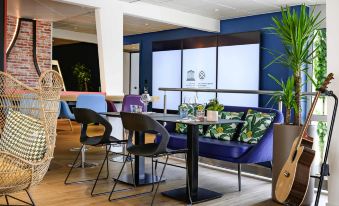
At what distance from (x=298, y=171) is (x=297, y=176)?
0.04 metres

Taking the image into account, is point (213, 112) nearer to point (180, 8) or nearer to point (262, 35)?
point (180, 8)

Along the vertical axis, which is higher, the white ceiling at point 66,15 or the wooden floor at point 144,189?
the white ceiling at point 66,15

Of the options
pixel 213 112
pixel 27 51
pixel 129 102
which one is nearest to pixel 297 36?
pixel 213 112

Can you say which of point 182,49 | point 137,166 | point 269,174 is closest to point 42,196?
point 137,166

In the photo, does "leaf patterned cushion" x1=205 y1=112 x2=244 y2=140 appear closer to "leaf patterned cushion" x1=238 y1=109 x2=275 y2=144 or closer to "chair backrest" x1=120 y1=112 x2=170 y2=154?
"leaf patterned cushion" x1=238 y1=109 x2=275 y2=144

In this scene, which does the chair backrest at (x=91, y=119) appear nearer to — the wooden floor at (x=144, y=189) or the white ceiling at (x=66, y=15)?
the wooden floor at (x=144, y=189)

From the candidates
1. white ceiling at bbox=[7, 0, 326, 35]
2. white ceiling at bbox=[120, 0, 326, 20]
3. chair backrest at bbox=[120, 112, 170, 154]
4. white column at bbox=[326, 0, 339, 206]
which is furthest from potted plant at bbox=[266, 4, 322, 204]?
white ceiling at bbox=[120, 0, 326, 20]

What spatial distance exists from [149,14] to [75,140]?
319cm

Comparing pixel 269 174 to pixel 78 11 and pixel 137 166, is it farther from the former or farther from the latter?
pixel 78 11

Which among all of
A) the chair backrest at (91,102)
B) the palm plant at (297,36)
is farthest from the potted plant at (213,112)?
the chair backrest at (91,102)

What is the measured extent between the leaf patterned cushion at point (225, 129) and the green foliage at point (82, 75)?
10214 millimetres

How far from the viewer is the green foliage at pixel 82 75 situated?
14305mm

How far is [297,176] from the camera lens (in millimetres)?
3062

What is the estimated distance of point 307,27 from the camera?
11.8 ft
